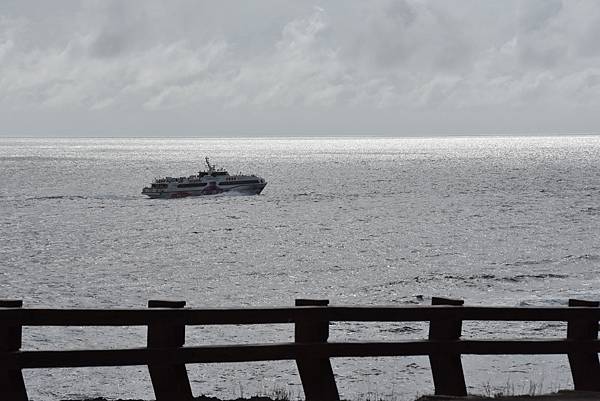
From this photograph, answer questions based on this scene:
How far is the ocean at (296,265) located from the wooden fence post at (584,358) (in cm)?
96

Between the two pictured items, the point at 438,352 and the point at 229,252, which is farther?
the point at 229,252

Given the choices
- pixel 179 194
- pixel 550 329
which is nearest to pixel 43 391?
pixel 550 329

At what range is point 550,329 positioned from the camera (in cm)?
2989

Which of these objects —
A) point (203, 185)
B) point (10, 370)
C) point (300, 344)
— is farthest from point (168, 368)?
point (203, 185)

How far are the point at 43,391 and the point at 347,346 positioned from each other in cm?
1665

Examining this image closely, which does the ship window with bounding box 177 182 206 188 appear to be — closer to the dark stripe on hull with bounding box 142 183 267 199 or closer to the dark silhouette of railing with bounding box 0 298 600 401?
the dark stripe on hull with bounding box 142 183 267 199

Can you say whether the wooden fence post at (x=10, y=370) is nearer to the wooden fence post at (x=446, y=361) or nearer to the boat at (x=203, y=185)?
the wooden fence post at (x=446, y=361)

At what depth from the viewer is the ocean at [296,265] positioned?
23.8 m

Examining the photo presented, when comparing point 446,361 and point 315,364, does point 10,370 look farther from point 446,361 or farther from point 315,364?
point 446,361

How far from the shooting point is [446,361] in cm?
759

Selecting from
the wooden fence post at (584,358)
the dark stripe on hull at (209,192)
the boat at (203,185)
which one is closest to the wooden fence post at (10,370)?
the wooden fence post at (584,358)

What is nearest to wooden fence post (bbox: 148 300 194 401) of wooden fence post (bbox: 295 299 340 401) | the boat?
wooden fence post (bbox: 295 299 340 401)

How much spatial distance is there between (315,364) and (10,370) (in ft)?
7.73

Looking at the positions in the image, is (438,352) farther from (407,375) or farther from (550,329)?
(550,329)
